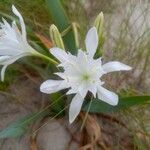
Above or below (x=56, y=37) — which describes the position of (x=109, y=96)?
below

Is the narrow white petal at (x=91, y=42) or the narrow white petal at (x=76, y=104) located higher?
the narrow white petal at (x=91, y=42)

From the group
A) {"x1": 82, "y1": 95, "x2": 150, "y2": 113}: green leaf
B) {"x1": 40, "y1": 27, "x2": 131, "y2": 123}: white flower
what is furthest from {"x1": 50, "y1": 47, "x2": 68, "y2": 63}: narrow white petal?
{"x1": 82, "y1": 95, "x2": 150, "y2": 113}: green leaf

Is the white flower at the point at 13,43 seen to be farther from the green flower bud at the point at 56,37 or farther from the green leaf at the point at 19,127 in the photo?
the green leaf at the point at 19,127

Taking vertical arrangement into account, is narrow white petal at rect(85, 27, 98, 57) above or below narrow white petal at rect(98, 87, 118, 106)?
above

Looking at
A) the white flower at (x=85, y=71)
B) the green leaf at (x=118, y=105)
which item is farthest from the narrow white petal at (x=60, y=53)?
the green leaf at (x=118, y=105)

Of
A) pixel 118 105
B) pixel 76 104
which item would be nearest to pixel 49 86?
pixel 76 104

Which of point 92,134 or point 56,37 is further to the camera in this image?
point 92,134

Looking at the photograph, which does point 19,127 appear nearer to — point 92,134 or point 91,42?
point 92,134

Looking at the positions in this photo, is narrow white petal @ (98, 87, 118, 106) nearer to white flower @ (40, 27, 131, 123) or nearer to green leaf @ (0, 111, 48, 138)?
white flower @ (40, 27, 131, 123)
